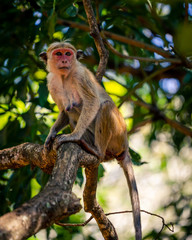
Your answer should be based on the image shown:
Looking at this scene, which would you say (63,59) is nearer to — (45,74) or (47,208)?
(45,74)

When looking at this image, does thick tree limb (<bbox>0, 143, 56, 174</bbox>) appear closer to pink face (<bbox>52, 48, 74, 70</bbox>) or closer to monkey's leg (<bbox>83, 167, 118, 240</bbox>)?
monkey's leg (<bbox>83, 167, 118, 240</bbox>)

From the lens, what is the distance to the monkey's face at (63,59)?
6.78 metres

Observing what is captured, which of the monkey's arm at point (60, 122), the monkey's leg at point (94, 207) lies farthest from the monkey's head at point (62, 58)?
the monkey's leg at point (94, 207)

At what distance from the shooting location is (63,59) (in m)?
6.83

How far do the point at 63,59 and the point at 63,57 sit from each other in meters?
0.05

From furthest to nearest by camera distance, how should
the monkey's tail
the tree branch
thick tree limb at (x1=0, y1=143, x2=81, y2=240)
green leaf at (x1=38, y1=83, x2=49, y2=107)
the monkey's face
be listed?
green leaf at (x1=38, y1=83, x2=49, y2=107) → the monkey's face → the tree branch → the monkey's tail → thick tree limb at (x1=0, y1=143, x2=81, y2=240)

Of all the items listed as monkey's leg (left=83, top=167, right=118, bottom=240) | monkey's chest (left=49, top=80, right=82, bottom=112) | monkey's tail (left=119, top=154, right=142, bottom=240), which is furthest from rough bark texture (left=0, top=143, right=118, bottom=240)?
monkey's chest (left=49, top=80, right=82, bottom=112)

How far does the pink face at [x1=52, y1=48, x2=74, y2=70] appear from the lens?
267 inches

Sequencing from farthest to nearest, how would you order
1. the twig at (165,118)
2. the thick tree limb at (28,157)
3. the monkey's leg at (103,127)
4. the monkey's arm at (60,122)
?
1. the twig at (165,118)
2. the monkey's arm at (60,122)
3. the monkey's leg at (103,127)
4. the thick tree limb at (28,157)

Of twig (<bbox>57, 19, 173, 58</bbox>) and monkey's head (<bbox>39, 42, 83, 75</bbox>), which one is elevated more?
twig (<bbox>57, 19, 173, 58</bbox>)

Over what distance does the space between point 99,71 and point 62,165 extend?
Answer: 9.79ft

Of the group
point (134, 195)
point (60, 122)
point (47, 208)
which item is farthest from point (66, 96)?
point (47, 208)

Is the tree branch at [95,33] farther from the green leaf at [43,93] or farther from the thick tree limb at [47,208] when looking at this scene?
the thick tree limb at [47,208]

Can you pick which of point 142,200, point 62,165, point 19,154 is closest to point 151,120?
point 19,154
